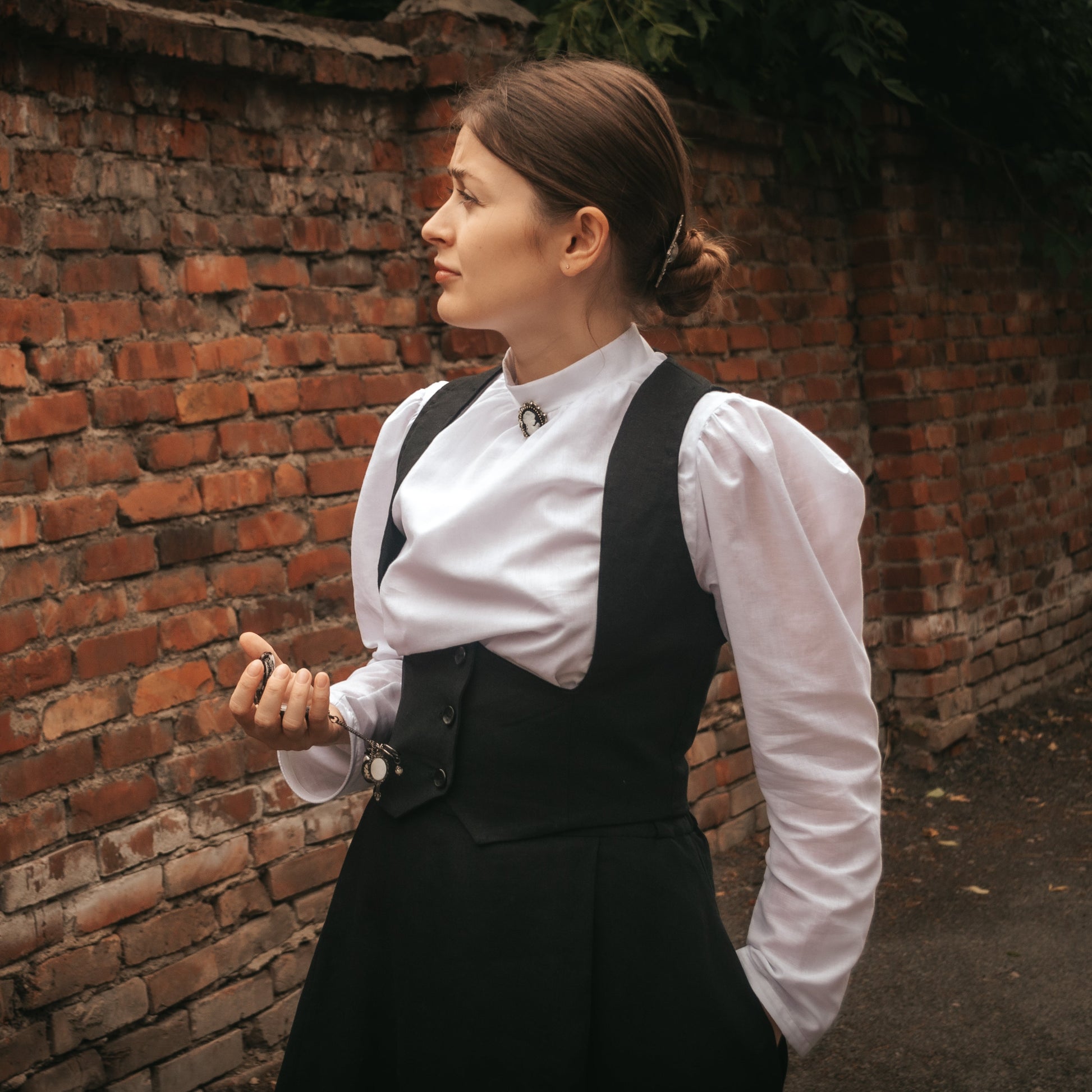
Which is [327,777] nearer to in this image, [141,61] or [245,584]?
[245,584]

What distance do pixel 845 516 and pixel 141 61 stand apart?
5.85ft

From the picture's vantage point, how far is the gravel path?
2.86 m

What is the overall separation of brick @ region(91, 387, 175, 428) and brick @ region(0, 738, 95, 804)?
0.63 meters

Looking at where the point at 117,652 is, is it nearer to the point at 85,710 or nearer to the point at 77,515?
the point at 85,710

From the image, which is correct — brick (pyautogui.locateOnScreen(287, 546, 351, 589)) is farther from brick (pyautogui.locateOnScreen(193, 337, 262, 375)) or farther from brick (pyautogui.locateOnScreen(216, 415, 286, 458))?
brick (pyautogui.locateOnScreen(193, 337, 262, 375))

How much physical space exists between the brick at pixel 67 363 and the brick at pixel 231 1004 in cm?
131

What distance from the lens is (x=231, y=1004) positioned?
265 centimetres

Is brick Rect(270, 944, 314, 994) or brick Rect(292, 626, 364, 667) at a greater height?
brick Rect(292, 626, 364, 667)

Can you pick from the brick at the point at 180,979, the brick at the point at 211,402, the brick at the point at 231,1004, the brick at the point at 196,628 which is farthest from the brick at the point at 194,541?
the brick at the point at 231,1004

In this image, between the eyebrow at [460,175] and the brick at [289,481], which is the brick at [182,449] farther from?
the eyebrow at [460,175]

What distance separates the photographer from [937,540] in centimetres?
465

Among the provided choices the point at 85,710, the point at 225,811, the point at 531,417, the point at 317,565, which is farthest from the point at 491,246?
the point at 225,811

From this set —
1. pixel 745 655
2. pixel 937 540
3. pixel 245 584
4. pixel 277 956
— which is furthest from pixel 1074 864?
pixel 745 655

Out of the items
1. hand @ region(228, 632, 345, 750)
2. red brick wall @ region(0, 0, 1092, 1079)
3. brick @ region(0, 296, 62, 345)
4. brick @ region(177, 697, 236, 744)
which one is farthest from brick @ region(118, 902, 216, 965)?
hand @ region(228, 632, 345, 750)
